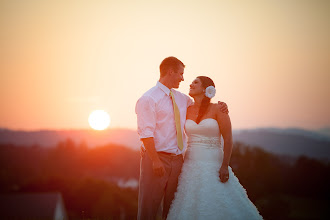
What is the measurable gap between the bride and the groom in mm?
174

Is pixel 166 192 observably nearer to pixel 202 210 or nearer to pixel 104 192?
pixel 202 210

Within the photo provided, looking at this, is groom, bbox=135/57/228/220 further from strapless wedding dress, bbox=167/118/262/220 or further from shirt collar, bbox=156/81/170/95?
strapless wedding dress, bbox=167/118/262/220

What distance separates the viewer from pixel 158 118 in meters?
5.43

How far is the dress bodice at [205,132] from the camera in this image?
219 inches

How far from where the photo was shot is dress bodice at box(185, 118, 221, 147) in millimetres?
5570

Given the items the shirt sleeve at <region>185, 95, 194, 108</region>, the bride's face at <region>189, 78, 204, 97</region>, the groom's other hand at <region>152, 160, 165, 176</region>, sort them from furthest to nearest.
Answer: the shirt sleeve at <region>185, 95, 194, 108</region> → the bride's face at <region>189, 78, 204, 97</region> → the groom's other hand at <region>152, 160, 165, 176</region>

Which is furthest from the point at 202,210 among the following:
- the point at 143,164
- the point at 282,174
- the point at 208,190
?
the point at 282,174

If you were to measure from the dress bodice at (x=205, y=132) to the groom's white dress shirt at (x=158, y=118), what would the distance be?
0.21 meters

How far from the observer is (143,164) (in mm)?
5391

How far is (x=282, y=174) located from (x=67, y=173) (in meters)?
41.8

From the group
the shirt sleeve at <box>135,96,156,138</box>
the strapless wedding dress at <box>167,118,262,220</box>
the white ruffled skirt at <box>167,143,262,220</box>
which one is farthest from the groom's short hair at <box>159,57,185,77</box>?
the white ruffled skirt at <box>167,143,262,220</box>

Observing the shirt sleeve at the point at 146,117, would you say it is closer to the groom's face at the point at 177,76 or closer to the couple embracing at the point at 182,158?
the couple embracing at the point at 182,158

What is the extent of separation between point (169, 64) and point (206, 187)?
218 cm

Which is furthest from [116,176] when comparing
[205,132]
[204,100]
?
[205,132]
